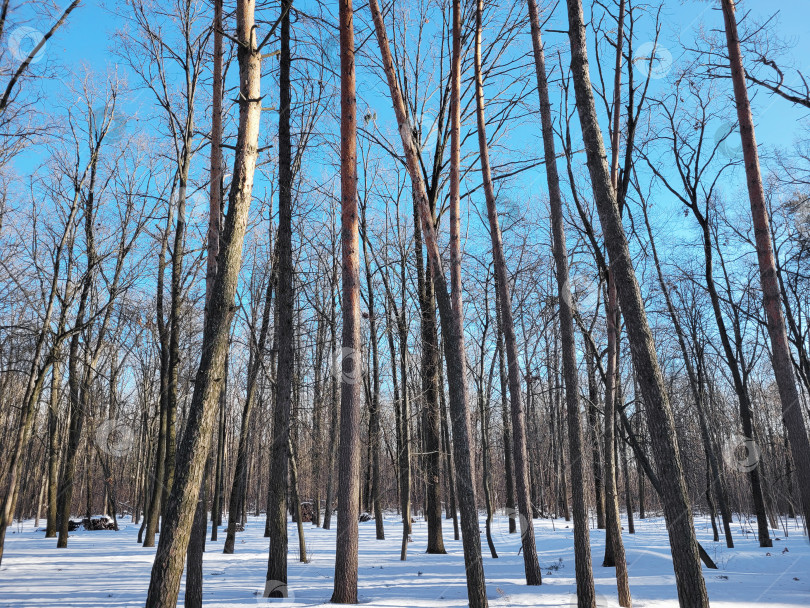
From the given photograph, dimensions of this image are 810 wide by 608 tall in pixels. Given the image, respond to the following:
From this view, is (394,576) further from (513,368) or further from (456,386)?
(456,386)

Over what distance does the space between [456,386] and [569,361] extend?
5.93 ft

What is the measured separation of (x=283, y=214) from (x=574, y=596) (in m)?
7.69

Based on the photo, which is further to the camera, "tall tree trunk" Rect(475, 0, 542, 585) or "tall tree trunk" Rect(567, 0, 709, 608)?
"tall tree trunk" Rect(475, 0, 542, 585)

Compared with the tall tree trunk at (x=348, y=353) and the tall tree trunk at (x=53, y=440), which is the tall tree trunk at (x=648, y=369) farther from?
the tall tree trunk at (x=53, y=440)

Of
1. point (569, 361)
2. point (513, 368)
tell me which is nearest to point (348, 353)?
point (569, 361)

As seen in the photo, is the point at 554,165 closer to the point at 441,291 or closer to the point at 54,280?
the point at 441,291

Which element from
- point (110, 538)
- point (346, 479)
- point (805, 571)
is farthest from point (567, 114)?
point (110, 538)

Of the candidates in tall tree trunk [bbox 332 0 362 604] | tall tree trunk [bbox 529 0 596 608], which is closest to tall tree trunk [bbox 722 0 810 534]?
tall tree trunk [bbox 529 0 596 608]

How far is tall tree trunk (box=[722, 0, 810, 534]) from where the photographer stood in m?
7.22

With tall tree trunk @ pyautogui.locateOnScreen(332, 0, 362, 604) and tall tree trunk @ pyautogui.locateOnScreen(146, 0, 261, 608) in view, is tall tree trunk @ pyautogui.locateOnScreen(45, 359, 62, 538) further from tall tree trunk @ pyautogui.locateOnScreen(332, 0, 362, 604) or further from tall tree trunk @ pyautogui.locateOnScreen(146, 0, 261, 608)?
tall tree trunk @ pyautogui.locateOnScreen(146, 0, 261, 608)

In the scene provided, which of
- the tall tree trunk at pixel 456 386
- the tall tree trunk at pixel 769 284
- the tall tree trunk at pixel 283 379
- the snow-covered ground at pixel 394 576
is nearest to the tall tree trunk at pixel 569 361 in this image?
the snow-covered ground at pixel 394 576

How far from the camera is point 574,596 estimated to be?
24.0 ft

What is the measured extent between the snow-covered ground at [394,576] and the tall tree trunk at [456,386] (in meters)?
1.37

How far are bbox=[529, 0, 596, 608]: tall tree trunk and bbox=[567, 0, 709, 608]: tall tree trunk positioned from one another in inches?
77.1
